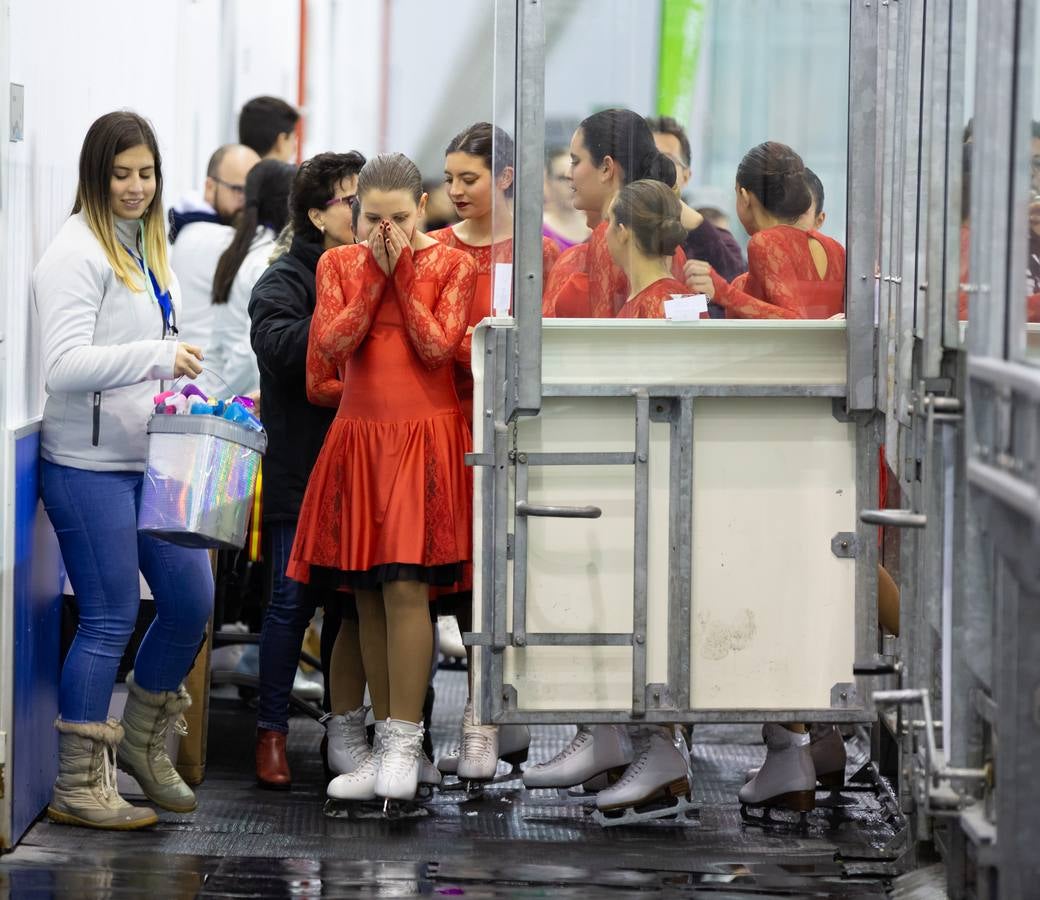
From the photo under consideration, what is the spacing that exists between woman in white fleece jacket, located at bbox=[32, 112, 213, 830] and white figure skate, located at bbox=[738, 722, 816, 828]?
146 cm

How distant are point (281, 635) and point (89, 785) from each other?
0.75 metres

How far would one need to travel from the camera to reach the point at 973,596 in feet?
10.7

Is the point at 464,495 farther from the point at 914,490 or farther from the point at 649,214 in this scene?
the point at 914,490

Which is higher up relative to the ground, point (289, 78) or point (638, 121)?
point (289, 78)

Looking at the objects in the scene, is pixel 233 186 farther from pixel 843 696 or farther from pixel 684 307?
pixel 843 696

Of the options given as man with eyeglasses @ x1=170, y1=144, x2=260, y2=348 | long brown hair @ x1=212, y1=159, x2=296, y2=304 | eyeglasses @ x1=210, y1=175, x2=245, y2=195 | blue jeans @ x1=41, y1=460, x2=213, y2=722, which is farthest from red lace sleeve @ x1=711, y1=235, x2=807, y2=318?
eyeglasses @ x1=210, y1=175, x2=245, y2=195

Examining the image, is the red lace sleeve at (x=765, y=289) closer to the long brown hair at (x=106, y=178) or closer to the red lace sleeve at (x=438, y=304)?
the red lace sleeve at (x=438, y=304)

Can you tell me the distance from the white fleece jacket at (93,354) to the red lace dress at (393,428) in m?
0.45

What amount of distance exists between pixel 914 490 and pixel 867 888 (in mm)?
861

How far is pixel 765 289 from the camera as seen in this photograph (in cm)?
393

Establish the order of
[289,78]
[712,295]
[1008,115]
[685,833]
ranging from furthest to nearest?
[289,78]
[685,833]
[712,295]
[1008,115]

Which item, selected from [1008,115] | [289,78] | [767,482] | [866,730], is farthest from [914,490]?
[289,78]

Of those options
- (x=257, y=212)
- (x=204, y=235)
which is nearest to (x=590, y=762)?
(x=257, y=212)

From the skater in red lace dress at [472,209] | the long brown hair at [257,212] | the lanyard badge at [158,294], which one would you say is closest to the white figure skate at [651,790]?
the skater in red lace dress at [472,209]
